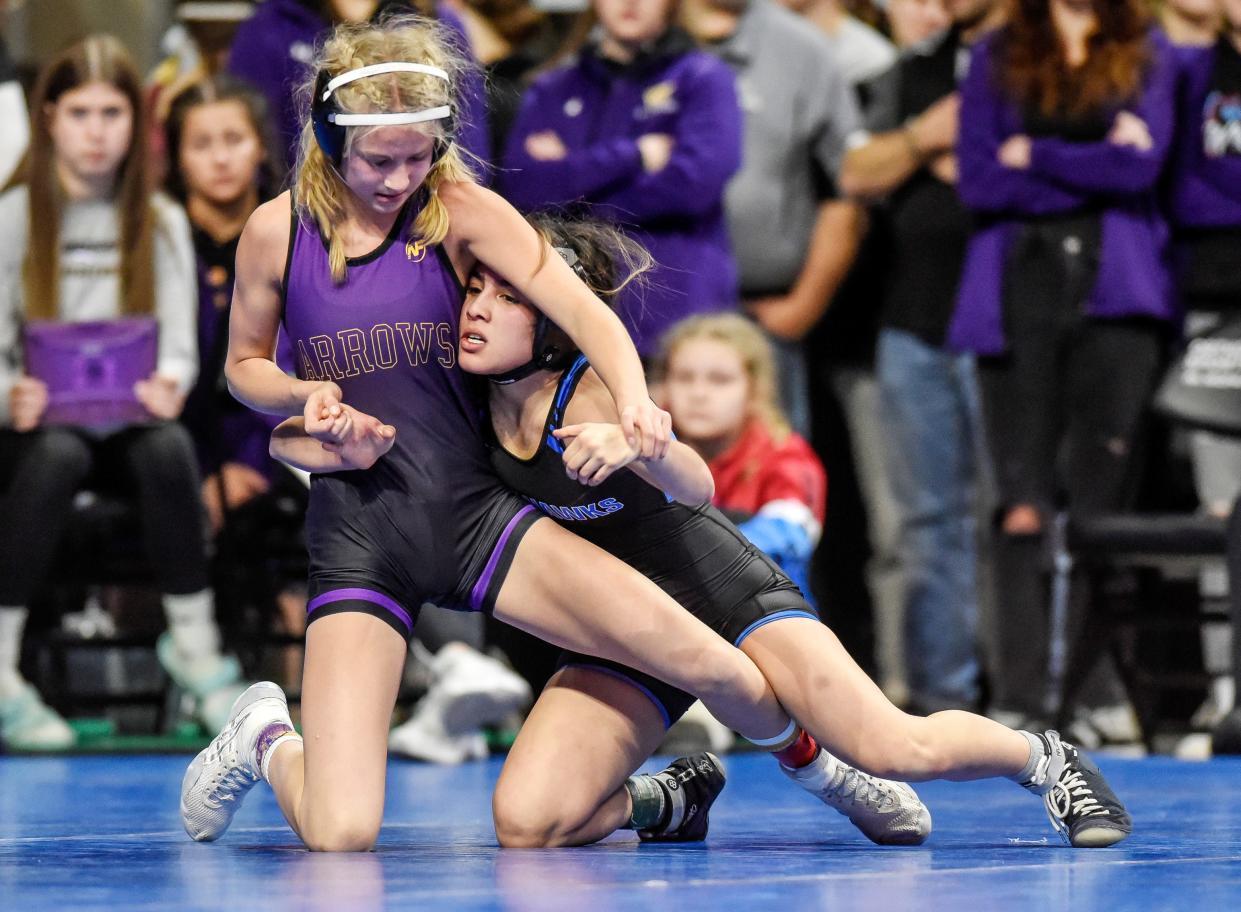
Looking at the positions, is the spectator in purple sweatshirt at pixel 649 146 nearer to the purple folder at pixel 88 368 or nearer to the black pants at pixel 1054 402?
the black pants at pixel 1054 402

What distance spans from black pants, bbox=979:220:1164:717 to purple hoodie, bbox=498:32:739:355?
35.9 inches

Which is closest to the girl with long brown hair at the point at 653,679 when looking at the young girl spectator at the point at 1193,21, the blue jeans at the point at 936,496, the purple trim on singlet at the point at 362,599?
the purple trim on singlet at the point at 362,599

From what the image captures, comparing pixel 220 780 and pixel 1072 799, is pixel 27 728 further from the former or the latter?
pixel 1072 799

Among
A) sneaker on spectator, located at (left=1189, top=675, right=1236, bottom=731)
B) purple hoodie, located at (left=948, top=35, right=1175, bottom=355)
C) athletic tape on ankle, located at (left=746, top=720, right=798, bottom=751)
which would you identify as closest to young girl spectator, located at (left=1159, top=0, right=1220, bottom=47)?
purple hoodie, located at (left=948, top=35, right=1175, bottom=355)

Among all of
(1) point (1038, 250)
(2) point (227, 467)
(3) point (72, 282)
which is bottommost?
(2) point (227, 467)

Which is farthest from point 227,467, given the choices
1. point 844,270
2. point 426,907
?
point 426,907

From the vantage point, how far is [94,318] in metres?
6.28

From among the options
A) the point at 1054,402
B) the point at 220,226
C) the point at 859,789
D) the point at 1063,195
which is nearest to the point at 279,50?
the point at 220,226

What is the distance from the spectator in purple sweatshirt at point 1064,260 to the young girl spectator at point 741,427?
0.78 m

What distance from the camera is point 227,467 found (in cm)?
662

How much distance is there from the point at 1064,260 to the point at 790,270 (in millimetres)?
1027

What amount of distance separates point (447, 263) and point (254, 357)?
402 millimetres

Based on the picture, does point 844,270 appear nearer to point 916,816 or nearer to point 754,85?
point 754,85

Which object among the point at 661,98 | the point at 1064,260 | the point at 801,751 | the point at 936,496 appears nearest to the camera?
the point at 801,751
